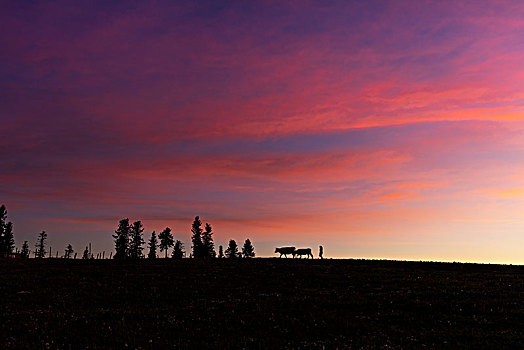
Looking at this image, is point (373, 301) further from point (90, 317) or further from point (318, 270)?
point (318, 270)

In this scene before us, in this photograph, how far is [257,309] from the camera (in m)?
29.6

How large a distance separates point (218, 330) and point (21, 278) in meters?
32.9

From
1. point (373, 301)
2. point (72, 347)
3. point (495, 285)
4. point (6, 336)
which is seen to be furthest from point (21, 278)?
point (495, 285)

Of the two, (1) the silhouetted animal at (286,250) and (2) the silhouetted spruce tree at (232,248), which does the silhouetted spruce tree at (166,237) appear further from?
(1) the silhouetted animal at (286,250)

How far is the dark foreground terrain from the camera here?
2169cm

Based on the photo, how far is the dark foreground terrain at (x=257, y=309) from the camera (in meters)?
21.7

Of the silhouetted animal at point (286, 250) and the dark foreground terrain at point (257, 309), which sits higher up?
the silhouetted animal at point (286, 250)

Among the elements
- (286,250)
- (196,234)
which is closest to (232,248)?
(196,234)

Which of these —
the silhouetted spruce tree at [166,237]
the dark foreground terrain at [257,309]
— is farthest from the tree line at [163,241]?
the dark foreground terrain at [257,309]

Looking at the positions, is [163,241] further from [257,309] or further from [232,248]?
[257,309]

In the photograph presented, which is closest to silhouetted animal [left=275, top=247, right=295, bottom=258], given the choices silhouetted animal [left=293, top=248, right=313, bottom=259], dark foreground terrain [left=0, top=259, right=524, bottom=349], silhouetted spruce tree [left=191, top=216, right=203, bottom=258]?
silhouetted animal [left=293, top=248, right=313, bottom=259]

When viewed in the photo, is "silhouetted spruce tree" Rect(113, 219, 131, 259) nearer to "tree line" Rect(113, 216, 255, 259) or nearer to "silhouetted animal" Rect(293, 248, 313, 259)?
"tree line" Rect(113, 216, 255, 259)

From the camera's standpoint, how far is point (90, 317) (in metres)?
26.7

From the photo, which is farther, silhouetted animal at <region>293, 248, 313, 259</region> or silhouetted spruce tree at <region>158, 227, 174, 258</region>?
silhouetted spruce tree at <region>158, 227, 174, 258</region>
